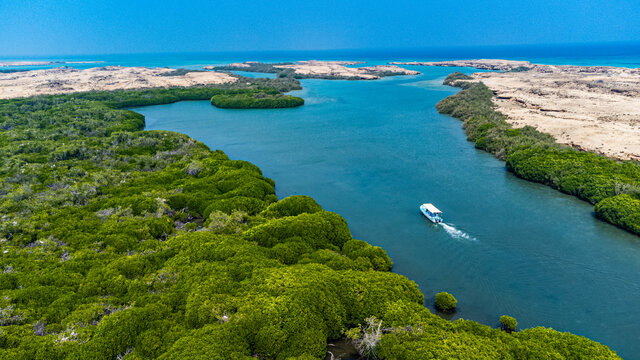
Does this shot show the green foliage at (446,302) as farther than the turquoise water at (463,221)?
No

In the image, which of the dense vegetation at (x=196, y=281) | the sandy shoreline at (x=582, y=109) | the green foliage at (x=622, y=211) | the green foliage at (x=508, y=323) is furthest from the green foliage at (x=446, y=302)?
the sandy shoreline at (x=582, y=109)

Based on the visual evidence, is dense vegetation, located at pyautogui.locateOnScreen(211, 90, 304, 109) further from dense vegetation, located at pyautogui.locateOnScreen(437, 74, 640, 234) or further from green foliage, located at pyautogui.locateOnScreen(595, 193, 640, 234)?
green foliage, located at pyautogui.locateOnScreen(595, 193, 640, 234)

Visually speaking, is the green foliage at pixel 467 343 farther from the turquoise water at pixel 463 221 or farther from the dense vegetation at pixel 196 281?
the turquoise water at pixel 463 221

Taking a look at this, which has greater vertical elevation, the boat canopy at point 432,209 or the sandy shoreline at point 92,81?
the sandy shoreline at point 92,81

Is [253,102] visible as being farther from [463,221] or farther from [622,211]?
[622,211]

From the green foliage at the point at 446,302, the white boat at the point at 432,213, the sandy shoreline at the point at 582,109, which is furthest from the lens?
the sandy shoreline at the point at 582,109

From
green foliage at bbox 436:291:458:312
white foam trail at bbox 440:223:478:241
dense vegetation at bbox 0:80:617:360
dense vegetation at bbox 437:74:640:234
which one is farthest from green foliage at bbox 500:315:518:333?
dense vegetation at bbox 437:74:640:234

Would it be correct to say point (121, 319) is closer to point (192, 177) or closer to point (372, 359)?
point (372, 359)
